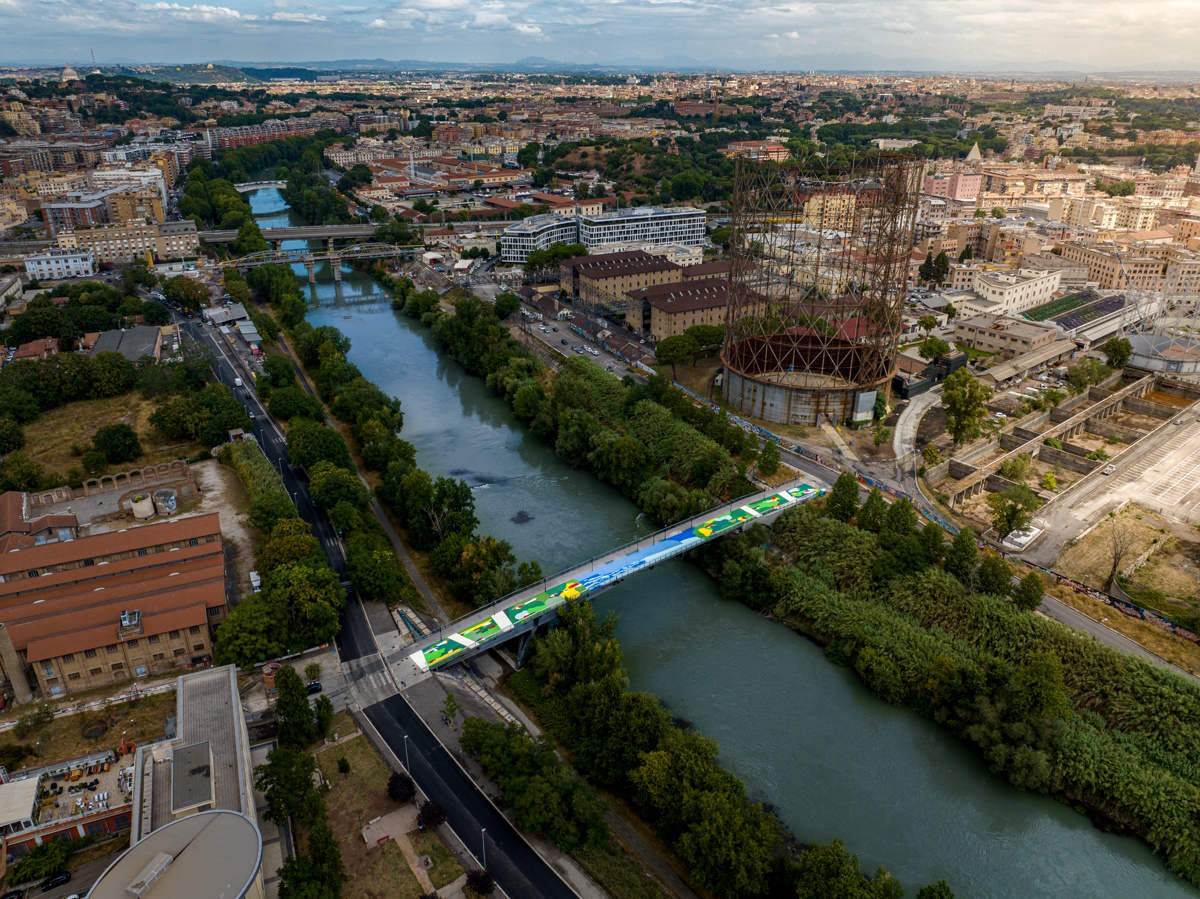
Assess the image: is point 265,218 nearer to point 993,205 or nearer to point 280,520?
point 280,520

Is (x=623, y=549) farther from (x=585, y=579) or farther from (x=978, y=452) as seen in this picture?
(x=978, y=452)

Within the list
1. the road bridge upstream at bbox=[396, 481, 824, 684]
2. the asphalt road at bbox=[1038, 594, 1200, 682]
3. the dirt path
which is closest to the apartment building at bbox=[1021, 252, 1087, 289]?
the road bridge upstream at bbox=[396, 481, 824, 684]

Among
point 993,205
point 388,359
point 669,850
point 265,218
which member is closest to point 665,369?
point 388,359

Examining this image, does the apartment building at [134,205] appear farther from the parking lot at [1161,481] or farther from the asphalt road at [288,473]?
the parking lot at [1161,481]

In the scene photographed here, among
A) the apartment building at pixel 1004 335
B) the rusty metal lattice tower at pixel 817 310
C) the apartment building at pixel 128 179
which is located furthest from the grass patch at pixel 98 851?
the apartment building at pixel 128 179

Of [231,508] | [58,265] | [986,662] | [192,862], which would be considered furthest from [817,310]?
[58,265]

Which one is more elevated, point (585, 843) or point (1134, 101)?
point (1134, 101)

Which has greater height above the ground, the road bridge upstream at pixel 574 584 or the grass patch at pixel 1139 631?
the road bridge upstream at pixel 574 584
